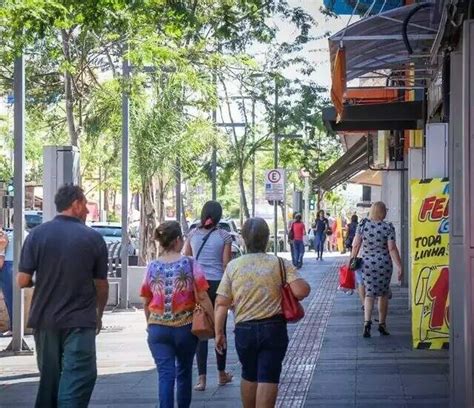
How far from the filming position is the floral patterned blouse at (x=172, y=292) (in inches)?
319

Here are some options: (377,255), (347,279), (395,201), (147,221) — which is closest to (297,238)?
(395,201)

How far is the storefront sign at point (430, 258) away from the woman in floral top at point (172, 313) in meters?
4.45

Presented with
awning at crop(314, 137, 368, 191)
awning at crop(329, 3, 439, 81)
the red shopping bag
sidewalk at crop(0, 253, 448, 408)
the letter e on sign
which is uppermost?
awning at crop(329, 3, 439, 81)

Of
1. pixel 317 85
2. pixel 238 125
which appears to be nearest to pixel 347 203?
pixel 238 125

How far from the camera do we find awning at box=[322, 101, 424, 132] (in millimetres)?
16797

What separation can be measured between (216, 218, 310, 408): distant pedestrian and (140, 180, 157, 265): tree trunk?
15831 millimetres

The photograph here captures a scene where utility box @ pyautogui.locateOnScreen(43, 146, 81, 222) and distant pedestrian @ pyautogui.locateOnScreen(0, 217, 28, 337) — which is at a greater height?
utility box @ pyautogui.locateOnScreen(43, 146, 81, 222)

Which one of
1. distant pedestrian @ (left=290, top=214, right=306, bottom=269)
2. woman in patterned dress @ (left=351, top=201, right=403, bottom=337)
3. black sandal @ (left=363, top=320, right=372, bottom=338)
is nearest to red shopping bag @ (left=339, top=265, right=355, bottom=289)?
black sandal @ (left=363, top=320, right=372, bottom=338)

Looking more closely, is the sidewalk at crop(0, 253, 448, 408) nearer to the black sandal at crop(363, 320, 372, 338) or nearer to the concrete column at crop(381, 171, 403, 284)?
the black sandal at crop(363, 320, 372, 338)

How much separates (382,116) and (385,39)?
5.75 meters

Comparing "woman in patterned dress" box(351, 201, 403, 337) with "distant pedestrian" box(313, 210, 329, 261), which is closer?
"woman in patterned dress" box(351, 201, 403, 337)

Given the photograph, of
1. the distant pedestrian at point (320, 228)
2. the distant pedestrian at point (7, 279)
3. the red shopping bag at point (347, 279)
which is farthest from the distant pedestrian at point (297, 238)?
the distant pedestrian at point (7, 279)

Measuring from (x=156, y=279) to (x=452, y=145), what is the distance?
2.36m

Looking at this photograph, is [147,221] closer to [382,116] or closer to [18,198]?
[382,116]
